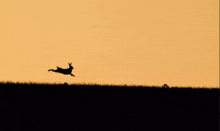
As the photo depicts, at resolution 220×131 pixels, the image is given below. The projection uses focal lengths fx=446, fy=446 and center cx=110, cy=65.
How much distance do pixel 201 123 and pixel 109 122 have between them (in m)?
Result: 2.61

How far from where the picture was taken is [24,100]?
16.6 m

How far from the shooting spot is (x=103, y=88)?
21.4m

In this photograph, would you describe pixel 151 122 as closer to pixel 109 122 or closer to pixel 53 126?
pixel 109 122

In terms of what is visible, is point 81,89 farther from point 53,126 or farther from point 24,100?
point 53,126

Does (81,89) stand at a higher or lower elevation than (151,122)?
higher

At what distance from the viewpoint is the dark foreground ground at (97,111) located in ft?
36.8

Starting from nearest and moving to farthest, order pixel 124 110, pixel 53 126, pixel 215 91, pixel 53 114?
pixel 53 126 < pixel 53 114 < pixel 124 110 < pixel 215 91

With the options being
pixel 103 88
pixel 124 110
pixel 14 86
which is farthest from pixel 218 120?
pixel 14 86

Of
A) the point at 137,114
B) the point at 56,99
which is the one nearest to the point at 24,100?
the point at 56,99

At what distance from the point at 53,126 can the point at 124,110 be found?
4152 millimetres

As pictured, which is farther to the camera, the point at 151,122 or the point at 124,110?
the point at 124,110

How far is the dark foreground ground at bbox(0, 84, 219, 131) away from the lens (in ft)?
36.8

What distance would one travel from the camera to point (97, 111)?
13766mm

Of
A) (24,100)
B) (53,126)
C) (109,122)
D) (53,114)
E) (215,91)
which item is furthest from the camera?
(215,91)
